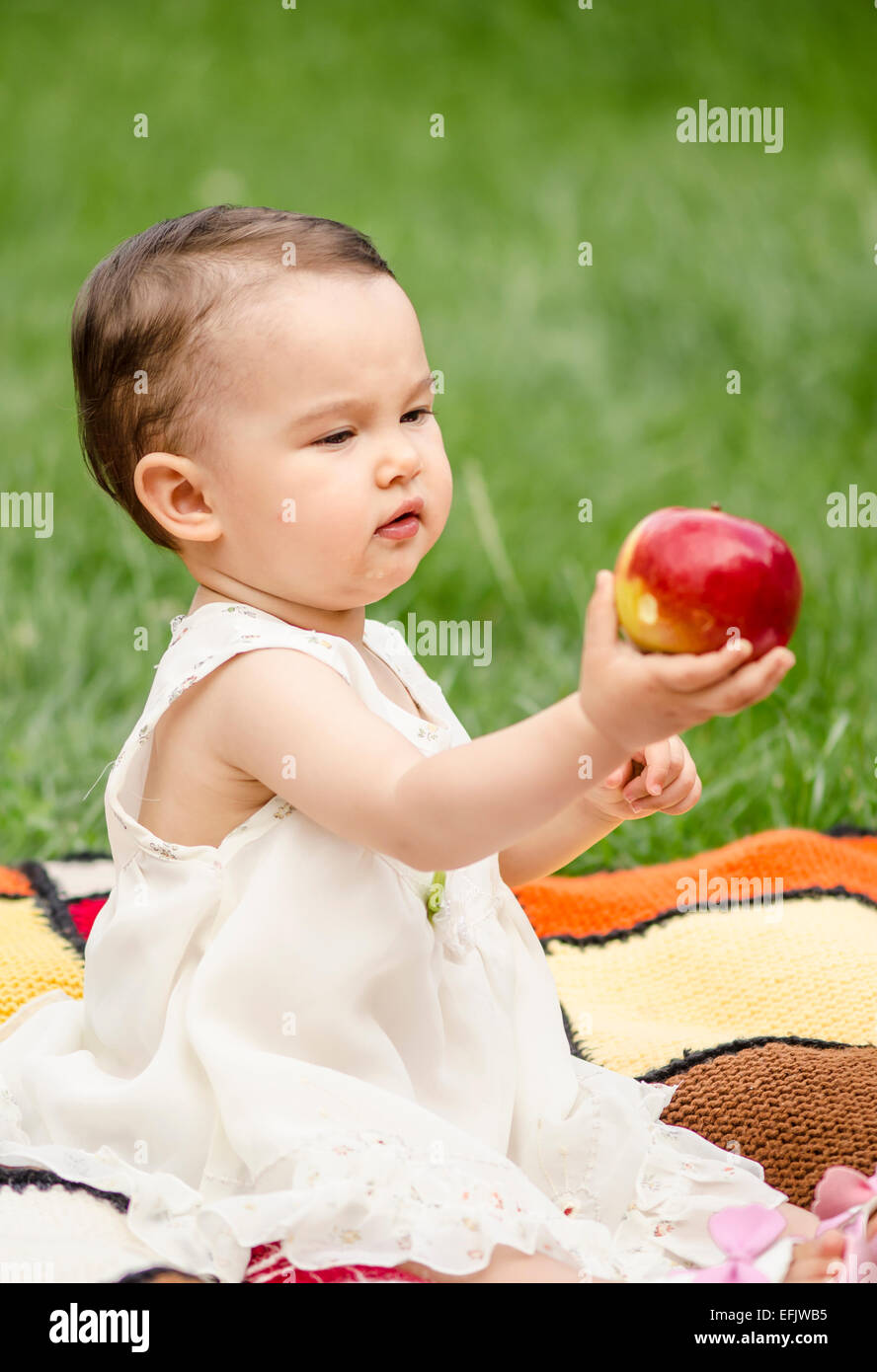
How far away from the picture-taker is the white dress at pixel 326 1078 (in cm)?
151

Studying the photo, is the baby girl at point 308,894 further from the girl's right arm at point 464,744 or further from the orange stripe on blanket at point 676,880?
the orange stripe on blanket at point 676,880

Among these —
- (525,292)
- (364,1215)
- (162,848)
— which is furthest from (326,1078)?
(525,292)

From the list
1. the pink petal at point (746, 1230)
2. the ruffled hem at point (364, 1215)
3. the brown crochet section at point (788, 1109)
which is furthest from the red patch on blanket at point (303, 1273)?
the brown crochet section at point (788, 1109)

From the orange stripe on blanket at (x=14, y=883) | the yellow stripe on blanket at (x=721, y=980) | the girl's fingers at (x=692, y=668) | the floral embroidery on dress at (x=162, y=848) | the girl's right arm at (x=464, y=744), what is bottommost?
the yellow stripe on blanket at (x=721, y=980)

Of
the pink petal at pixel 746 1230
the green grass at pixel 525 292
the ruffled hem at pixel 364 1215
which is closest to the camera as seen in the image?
the ruffled hem at pixel 364 1215

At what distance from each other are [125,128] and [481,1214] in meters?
5.21

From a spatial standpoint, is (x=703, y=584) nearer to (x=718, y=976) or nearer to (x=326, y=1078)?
(x=326, y=1078)

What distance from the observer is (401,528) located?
167 centimetres

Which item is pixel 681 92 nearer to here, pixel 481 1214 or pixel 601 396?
pixel 601 396

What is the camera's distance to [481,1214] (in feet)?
4.87

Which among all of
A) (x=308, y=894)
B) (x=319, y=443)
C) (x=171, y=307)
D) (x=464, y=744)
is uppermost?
(x=171, y=307)

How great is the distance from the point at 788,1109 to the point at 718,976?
17.1 inches

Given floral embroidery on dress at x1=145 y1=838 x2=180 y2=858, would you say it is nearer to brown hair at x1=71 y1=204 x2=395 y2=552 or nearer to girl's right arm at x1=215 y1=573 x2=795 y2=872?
girl's right arm at x1=215 y1=573 x2=795 y2=872
